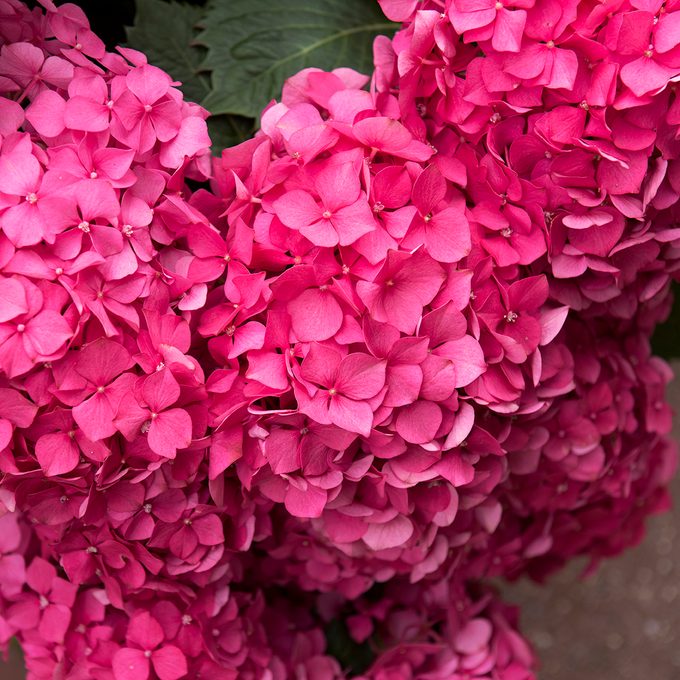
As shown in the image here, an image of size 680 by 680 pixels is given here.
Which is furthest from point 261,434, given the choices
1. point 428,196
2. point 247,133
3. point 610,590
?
point 610,590

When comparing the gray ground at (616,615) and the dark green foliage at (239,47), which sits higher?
the dark green foliage at (239,47)

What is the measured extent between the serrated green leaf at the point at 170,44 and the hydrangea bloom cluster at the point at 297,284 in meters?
0.10

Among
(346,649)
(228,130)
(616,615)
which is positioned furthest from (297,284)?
(616,615)

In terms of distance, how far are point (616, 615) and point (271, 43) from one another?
0.78 meters

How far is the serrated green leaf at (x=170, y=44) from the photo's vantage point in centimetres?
69

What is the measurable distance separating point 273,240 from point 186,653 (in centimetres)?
29

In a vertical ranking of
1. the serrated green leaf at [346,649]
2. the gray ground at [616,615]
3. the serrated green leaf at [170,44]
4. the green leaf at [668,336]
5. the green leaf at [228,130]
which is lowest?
the gray ground at [616,615]

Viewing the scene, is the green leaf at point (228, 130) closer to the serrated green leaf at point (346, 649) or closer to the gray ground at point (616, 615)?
the serrated green leaf at point (346, 649)

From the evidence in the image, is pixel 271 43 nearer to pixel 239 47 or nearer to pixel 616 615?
pixel 239 47

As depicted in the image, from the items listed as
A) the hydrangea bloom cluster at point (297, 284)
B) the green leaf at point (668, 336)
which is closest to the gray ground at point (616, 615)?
the green leaf at point (668, 336)

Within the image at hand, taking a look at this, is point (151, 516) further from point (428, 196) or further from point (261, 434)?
point (428, 196)

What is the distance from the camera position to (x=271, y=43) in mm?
713

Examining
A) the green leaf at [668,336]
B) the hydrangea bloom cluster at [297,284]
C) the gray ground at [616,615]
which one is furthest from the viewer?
the gray ground at [616,615]

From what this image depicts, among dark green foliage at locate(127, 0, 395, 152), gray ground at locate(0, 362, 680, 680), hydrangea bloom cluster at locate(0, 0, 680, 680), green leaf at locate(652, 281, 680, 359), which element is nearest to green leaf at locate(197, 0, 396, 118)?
dark green foliage at locate(127, 0, 395, 152)
